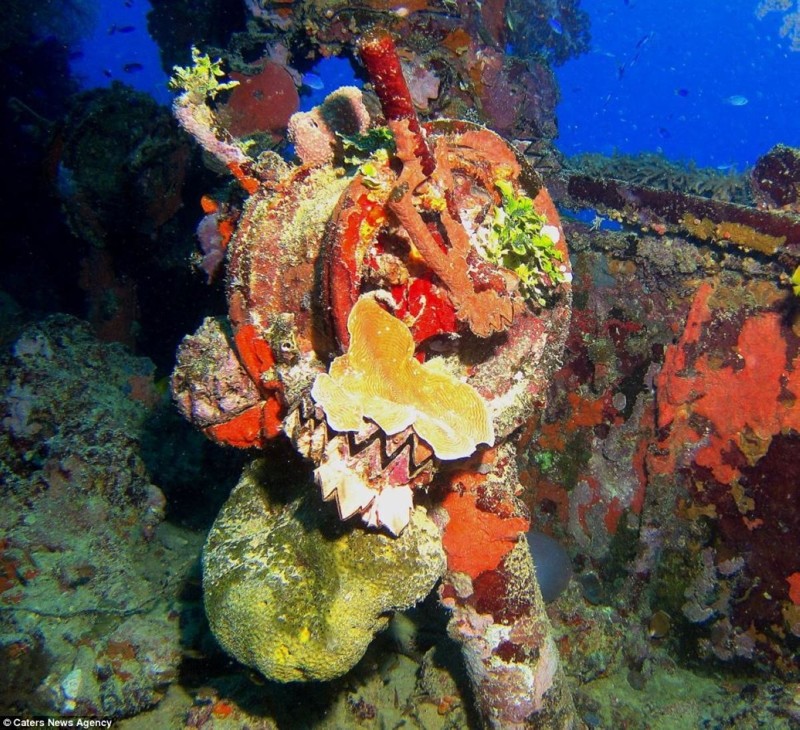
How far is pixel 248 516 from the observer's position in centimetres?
314

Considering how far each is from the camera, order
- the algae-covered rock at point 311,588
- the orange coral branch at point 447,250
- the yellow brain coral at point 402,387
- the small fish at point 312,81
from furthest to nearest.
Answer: the small fish at point 312,81 → the algae-covered rock at point 311,588 → the orange coral branch at point 447,250 → the yellow brain coral at point 402,387

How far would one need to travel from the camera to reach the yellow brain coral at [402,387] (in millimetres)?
2320

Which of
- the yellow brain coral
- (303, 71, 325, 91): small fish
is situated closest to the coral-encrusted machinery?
the yellow brain coral

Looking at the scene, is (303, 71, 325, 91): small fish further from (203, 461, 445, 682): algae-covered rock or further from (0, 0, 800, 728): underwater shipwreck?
(203, 461, 445, 682): algae-covered rock

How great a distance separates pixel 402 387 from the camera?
2.46 metres

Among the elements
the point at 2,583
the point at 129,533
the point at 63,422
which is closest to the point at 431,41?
the point at 63,422

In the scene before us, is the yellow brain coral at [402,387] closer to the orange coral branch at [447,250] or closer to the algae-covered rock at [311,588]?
the orange coral branch at [447,250]

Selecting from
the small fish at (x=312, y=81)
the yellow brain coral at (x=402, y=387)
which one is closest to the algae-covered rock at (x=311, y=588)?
the yellow brain coral at (x=402, y=387)

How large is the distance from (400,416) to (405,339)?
0.43 m

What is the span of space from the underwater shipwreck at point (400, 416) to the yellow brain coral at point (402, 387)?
0.5 inches

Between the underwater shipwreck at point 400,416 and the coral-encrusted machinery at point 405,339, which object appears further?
the underwater shipwreck at point 400,416

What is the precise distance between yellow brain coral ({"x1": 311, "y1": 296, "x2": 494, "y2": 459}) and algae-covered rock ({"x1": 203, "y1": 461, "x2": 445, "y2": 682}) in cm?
80

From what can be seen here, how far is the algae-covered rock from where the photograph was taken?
103 inches

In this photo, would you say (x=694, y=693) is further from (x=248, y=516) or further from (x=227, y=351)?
(x=227, y=351)
